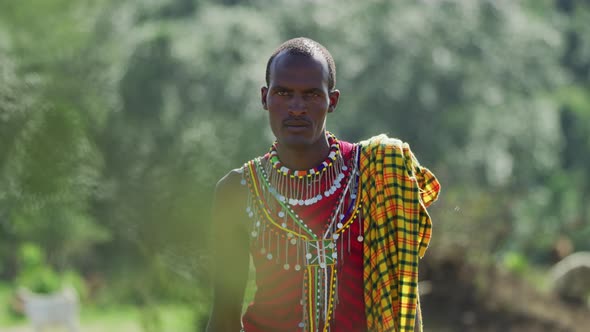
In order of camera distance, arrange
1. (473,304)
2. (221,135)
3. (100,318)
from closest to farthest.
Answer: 1. (221,135)
2. (473,304)
3. (100,318)

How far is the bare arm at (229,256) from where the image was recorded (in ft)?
8.71

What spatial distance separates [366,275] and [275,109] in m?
0.58

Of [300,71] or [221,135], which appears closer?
[300,71]

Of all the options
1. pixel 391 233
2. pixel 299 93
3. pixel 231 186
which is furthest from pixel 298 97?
pixel 391 233

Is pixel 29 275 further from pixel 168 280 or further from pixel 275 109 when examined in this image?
pixel 275 109

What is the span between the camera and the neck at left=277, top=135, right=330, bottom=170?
263cm

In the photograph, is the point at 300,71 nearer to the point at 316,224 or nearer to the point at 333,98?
the point at 333,98

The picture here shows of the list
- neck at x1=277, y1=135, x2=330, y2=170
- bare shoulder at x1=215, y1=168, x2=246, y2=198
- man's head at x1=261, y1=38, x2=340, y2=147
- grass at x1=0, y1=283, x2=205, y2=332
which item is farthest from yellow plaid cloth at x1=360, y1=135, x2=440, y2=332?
grass at x1=0, y1=283, x2=205, y2=332

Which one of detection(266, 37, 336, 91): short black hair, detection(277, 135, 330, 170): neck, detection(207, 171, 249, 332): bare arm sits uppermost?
detection(266, 37, 336, 91): short black hair

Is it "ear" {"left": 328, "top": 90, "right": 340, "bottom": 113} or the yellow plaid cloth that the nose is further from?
the yellow plaid cloth

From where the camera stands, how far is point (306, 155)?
2.63 meters

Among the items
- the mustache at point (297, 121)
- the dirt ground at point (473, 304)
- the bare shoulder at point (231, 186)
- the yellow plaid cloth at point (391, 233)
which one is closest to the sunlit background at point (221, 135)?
the dirt ground at point (473, 304)

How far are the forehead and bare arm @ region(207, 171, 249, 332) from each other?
1.36 ft

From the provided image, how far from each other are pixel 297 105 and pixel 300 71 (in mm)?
101
